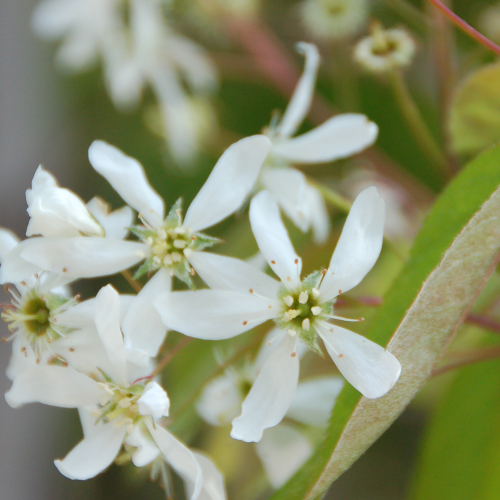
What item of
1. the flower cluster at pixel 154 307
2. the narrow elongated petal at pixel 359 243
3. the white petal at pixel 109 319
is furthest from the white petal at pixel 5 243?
the narrow elongated petal at pixel 359 243

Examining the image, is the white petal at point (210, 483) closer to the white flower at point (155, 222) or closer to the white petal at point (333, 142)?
the white flower at point (155, 222)

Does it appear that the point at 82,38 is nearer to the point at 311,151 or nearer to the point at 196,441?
the point at 311,151

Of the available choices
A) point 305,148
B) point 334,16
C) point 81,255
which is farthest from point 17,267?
point 334,16

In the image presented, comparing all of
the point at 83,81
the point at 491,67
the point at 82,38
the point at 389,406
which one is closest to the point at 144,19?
the point at 82,38

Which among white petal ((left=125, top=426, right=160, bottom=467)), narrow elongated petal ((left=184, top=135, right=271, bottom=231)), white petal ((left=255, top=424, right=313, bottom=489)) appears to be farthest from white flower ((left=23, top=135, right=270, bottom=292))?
white petal ((left=255, top=424, right=313, bottom=489))

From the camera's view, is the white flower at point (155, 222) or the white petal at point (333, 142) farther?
the white petal at point (333, 142)
